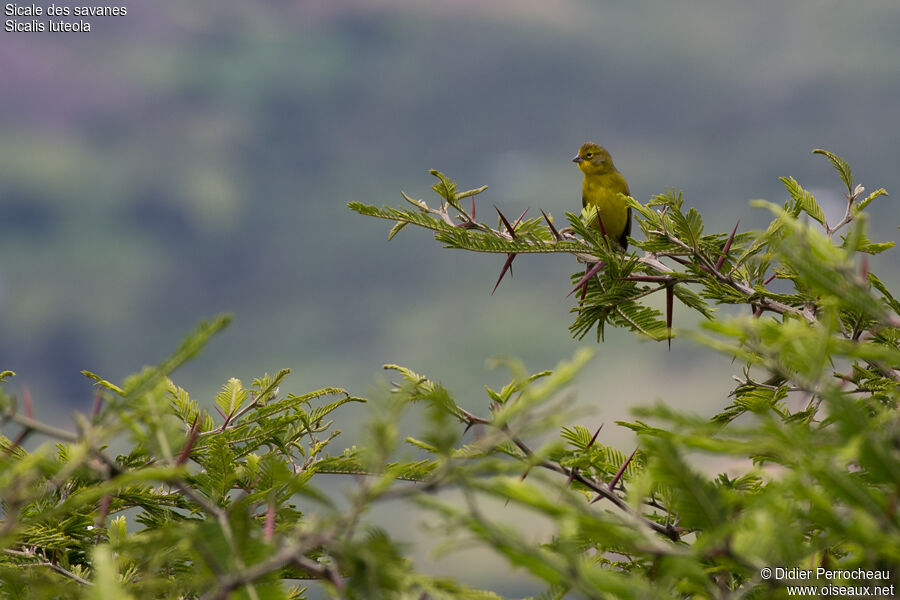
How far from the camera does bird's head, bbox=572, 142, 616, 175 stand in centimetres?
971

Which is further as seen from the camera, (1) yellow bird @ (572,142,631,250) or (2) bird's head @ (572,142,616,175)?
(2) bird's head @ (572,142,616,175)

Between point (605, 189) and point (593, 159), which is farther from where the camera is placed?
point (593, 159)

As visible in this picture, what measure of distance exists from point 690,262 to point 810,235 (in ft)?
8.76

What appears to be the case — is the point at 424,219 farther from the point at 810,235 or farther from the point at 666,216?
the point at 810,235

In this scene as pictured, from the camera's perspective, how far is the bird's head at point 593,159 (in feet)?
31.9

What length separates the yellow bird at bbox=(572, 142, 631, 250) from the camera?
28.4 feet

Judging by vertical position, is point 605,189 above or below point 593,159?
below

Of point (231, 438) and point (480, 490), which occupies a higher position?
point (231, 438)

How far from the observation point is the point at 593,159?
9.79 meters

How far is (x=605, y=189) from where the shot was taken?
363 inches

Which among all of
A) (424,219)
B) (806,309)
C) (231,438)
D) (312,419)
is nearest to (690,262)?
(806,309)

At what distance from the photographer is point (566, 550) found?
50.3 inches

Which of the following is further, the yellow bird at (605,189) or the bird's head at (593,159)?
the bird's head at (593,159)

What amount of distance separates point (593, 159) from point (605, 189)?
2.38 feet
